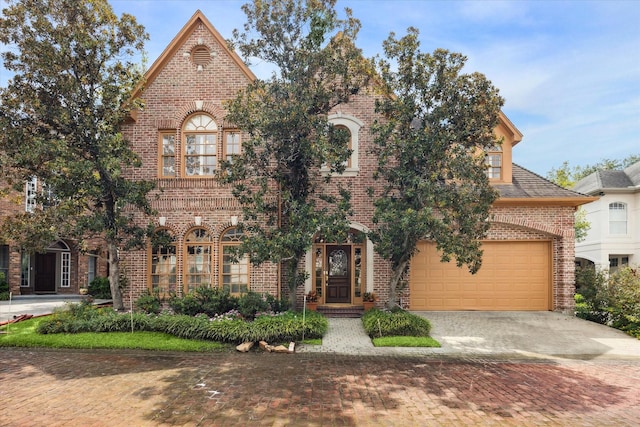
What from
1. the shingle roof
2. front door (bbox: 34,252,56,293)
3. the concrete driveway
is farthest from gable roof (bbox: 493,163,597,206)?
front door (bbox: 34,252,56,293)

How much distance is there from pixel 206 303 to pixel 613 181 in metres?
23.2

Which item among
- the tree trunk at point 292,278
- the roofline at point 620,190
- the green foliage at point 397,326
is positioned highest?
the roofline at point 620,190

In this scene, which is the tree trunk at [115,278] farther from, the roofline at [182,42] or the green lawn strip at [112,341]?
the roofline at [182,42]

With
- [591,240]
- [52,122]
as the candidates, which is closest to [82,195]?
[52,122]

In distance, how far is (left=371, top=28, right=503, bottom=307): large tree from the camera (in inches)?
415

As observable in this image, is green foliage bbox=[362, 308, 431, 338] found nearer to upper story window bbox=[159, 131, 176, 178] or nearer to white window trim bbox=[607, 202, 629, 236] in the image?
upper story window bbox=[159, 131, 176, 178]

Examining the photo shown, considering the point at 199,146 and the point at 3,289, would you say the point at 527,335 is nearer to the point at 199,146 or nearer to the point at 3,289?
the point at 199,146

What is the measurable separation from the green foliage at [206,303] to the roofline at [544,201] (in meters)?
9.07

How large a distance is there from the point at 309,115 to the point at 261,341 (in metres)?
5.75

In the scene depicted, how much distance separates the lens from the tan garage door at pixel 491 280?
1389cm

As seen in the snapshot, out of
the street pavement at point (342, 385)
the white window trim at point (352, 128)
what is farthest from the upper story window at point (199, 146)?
the street pavement at point (342, 385)

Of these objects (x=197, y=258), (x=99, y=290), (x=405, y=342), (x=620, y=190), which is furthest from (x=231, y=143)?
(x=620, y=190)

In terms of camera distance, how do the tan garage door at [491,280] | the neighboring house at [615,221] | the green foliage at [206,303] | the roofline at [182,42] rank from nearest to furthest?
the green foliage at [206,303] < the roofline at [182,42] < the tan garage door at [491,280] < the neighboring house at [615,221]

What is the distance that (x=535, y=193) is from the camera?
1379cm
